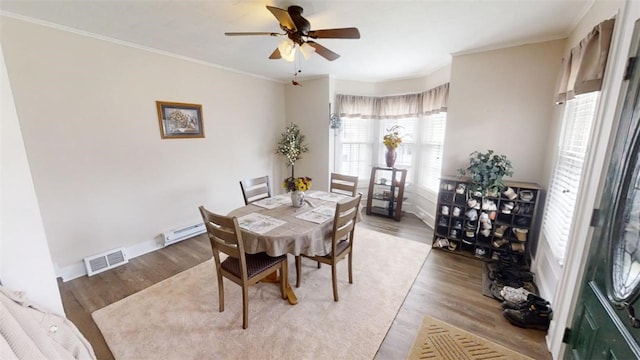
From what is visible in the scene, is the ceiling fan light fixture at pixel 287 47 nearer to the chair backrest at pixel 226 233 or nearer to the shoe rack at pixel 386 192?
the chair backrest at pixel 226 233

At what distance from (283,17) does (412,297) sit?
2562 mm

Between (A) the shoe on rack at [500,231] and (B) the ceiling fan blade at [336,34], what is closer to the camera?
(B) the ceiling fan blade at [336,34]

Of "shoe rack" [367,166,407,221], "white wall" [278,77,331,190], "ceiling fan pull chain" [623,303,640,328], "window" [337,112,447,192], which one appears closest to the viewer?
"ceiling fan pull chain" [623,303,640,328]

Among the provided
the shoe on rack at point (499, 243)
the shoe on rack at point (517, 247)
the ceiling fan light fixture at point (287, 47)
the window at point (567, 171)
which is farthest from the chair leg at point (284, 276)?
the shoe on rack at point (517, 247)

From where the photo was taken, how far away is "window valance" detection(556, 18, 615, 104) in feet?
4.70

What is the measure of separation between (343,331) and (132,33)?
3.40 metres

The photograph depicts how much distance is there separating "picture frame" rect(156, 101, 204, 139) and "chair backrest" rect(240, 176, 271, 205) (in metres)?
1.13

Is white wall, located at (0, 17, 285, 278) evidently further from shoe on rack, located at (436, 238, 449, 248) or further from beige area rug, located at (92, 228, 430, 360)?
shoe on rack, located at (436, 238, 449, 248)

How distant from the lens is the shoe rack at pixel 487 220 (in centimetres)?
262

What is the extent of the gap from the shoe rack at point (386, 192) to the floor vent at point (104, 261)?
361 centimetres

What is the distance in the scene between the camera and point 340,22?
2.15 meters

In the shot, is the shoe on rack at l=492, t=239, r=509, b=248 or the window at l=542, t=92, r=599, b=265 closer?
the window at l=542, t=92, r=599, b=265

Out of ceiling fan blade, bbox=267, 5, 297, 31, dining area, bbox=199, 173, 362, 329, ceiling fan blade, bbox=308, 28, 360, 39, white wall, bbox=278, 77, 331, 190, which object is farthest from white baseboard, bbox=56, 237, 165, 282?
ceiling fan blade, bbox=308, 28, 360, 39

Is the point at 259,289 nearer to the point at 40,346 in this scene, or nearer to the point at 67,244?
the point at 40,346
